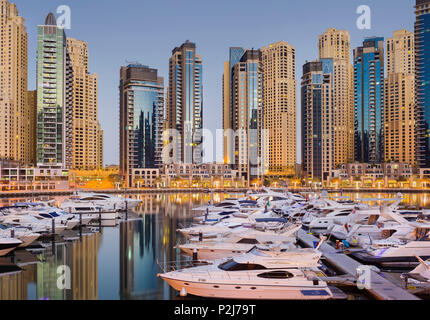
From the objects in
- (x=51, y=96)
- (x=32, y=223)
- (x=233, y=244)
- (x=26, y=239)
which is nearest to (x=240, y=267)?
(x=233, y=244)

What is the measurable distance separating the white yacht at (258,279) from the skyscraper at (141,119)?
163 meters

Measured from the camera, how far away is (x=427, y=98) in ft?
559

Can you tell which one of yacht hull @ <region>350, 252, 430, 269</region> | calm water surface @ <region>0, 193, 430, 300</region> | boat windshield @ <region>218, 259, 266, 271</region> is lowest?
calm water surface @ <region>0, 193, 430, 300</region>

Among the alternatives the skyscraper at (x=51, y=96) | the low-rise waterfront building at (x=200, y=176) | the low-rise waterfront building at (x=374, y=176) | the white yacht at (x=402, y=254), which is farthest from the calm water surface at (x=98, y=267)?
the low-rise waterfront building at (x=374, y=176)

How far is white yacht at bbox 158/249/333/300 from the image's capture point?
19.0 metres

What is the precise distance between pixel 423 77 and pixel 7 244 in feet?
590

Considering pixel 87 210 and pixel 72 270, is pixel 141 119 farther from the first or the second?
pixel 72 270

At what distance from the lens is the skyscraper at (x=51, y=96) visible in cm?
15525

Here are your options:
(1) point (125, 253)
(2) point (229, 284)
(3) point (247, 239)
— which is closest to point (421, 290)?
(2) point (229, 284)

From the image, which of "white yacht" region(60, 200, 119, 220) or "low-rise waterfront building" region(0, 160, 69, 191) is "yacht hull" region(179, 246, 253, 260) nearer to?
"white yacht" region(60, 200, 119, 220)

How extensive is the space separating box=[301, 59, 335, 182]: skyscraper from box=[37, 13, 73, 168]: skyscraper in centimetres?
10712

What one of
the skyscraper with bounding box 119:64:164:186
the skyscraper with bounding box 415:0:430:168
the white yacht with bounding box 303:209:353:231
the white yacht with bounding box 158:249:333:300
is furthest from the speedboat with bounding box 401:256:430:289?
the skyscraper with bounding box 415:0:430:168

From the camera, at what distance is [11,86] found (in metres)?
191

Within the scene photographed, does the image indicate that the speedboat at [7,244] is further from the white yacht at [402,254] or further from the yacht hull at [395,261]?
the yacht hull at [395,261]
